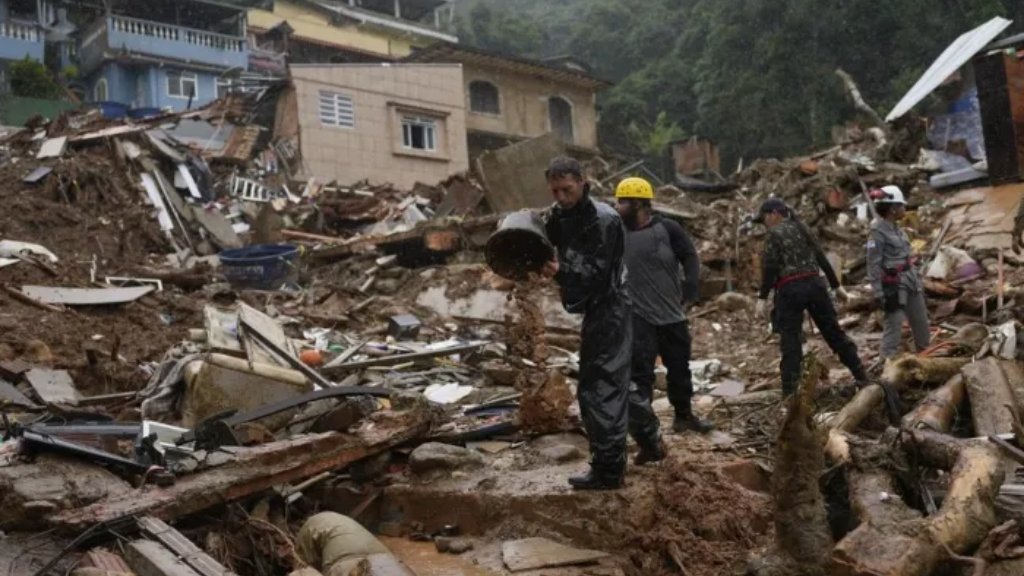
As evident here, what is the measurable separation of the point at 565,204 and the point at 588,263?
319mm

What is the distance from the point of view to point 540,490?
15.8 feet

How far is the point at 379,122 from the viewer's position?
80.4 feet

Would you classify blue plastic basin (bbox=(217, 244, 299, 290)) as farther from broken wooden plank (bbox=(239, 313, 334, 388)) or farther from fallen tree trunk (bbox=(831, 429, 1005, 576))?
fallen tree trunk (bbox=(831, 429, 1005, 576))

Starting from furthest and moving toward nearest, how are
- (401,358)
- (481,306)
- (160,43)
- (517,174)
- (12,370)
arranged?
(160,43), (517,174), (481,306), (401,358), (12,370)

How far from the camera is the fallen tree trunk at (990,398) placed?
17.3 ft

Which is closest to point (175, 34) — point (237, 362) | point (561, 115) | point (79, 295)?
point (561, 115)

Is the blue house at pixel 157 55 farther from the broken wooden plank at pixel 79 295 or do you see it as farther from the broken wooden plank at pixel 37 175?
the broken wooden plank at pixel 79 295

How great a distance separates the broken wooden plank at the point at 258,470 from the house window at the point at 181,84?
90.3ft

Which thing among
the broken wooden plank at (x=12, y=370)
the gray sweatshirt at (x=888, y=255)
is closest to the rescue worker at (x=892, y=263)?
the gray sweatshirt at (x=888, y=255)

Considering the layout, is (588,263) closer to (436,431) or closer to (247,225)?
(436,431)

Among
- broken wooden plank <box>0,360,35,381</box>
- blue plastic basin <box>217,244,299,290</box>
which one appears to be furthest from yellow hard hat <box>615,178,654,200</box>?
blue plastic basin <box>217,244,299,290</box>

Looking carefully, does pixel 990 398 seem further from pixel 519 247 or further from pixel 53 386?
pixel 53 386

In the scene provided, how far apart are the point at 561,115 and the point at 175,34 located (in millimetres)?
12732

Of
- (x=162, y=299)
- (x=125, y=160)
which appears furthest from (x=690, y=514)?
(x=125, y=160)
